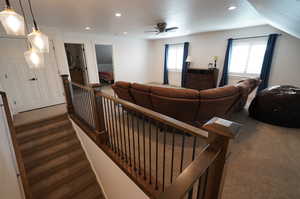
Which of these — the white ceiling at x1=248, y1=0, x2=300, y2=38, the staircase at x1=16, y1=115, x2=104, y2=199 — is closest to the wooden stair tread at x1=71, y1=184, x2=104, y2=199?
the staircase at x1=16, y1=115, x2=104, y2=199

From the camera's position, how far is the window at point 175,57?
652cm

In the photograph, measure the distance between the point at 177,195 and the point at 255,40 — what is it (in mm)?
5701

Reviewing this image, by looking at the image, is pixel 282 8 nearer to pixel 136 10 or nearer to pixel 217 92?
pixel 217 92

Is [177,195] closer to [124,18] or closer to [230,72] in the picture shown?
[124,18]

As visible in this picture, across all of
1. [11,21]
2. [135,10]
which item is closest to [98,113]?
[11,21]

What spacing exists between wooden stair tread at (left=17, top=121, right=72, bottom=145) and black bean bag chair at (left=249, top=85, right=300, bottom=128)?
451 centimetres

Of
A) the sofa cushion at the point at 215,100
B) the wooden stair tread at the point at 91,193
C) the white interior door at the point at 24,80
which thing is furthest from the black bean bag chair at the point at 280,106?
the white interior door at the point at 24,80

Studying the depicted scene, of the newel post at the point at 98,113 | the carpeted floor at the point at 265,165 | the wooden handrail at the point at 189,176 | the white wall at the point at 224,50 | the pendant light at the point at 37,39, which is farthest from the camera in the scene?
the white wall at the point at 224,50

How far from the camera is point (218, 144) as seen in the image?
0.72 meters

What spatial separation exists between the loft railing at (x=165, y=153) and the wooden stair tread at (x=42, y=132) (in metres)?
0.30

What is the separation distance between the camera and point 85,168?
2719mm

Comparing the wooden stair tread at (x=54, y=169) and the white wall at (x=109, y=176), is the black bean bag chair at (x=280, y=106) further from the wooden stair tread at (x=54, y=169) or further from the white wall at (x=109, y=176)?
the wooden stair tread at (x=54, y=169)

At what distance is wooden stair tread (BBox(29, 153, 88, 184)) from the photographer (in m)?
2.32

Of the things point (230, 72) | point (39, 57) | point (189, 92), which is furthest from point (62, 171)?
point (230, 72)
